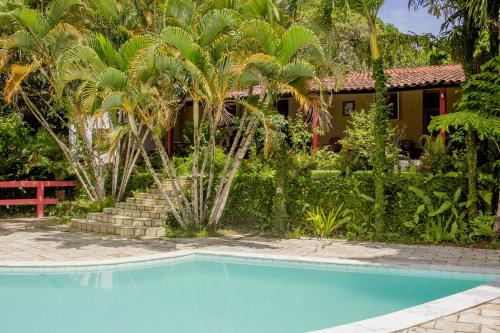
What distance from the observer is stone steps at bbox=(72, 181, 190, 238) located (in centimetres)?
1324

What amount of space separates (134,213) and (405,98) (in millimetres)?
11866

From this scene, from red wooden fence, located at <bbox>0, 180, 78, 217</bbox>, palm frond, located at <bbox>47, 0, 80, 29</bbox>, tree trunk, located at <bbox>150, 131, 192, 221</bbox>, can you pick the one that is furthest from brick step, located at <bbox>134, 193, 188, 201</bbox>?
palm frond, located at <bbox>47, 0, 80, 29</bbox>

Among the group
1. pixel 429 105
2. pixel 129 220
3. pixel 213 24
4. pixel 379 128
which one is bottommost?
pixel 129 220

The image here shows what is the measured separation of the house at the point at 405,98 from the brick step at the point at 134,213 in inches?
255

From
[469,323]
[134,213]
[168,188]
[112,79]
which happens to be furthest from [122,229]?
[469,323]

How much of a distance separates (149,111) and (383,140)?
18.7 ft

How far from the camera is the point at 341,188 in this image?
1271cm

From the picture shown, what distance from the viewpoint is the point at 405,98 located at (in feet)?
68.6

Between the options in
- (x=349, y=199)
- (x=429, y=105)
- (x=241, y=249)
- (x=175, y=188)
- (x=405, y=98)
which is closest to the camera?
(x=241, y=249)

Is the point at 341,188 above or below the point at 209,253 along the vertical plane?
above

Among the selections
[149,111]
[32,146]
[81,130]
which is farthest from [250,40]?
[32,146]

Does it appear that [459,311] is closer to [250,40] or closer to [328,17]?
[250,40]

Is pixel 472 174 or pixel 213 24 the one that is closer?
pixel 472 174

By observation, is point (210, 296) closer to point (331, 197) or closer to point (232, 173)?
point (232, 173)
